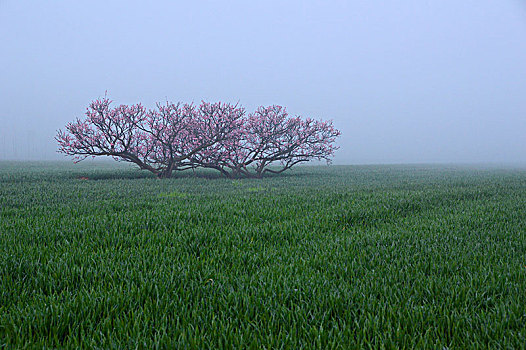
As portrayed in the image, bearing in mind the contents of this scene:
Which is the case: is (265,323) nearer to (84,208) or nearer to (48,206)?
(84,208)

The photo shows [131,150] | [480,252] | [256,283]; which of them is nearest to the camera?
[256,283]

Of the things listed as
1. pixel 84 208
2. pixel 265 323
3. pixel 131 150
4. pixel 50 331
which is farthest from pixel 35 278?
pixel 131 150

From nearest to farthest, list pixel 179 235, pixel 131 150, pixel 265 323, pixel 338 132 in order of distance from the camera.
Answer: pixel 265 323 < pixel 179 235 < pixel 131 150 < pixel 338 132

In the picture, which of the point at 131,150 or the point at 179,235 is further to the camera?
the point at 131,150

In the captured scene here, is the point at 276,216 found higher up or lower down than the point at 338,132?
lower down

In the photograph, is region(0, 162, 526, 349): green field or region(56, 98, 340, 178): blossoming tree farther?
region(56, 98, 340, 178): blossoming tree

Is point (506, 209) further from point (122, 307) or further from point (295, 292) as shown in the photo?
point (122, 307)

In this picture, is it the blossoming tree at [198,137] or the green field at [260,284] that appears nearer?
the green field at [260,284]

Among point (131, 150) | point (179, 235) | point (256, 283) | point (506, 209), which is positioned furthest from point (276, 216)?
point (131, 150)

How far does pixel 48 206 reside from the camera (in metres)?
6.52

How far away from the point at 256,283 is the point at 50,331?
1.66 metres

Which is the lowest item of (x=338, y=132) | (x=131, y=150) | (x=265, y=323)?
(x=265, y=323)

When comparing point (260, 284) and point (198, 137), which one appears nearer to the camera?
point (260, 284)

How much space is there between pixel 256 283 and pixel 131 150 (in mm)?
17571
